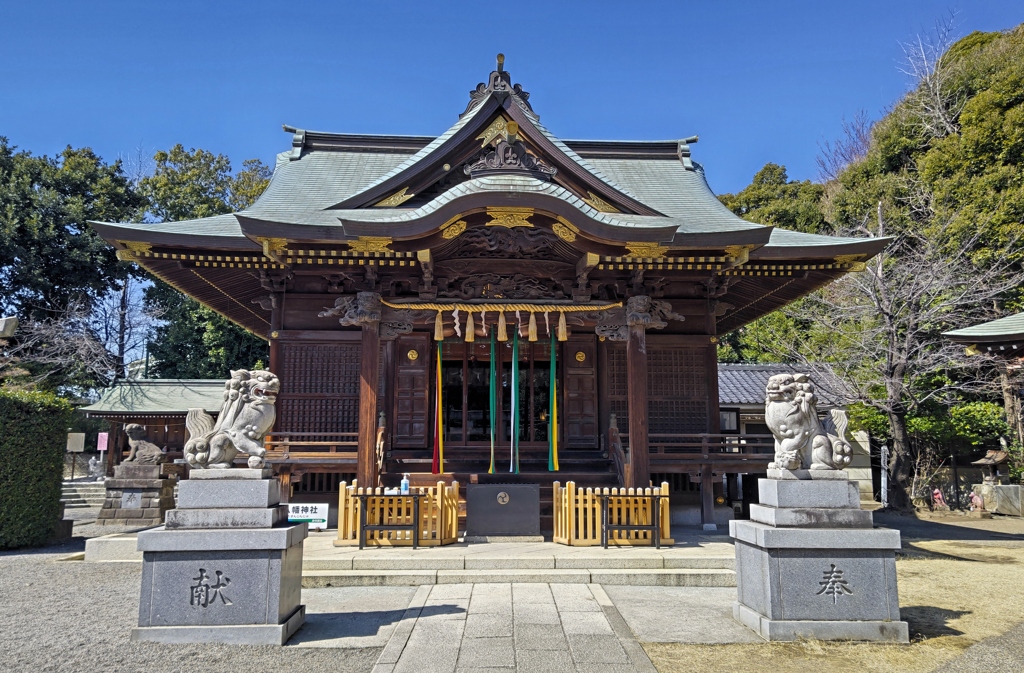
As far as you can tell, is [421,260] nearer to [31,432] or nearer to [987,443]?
[31,432]

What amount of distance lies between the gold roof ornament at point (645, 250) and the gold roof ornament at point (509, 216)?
1625 mm

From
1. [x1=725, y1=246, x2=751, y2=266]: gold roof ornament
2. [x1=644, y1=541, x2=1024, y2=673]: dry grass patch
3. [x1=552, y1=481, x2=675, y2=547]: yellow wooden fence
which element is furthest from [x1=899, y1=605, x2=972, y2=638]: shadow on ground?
[x1=725, y1=246, x2=751, y2=266]: gold roof ornament

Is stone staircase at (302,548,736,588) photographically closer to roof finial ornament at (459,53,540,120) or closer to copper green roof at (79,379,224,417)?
roof finial ornament at (459,53,540,120)

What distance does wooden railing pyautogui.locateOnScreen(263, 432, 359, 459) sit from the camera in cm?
1100

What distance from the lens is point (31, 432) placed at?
1090 centimetres

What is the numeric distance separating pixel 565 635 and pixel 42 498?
398 inches

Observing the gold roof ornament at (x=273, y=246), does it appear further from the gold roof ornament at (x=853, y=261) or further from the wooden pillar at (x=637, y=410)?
the gold roof ornament at (x=853, y=261)

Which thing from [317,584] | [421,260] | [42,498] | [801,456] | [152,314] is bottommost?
[317,584]

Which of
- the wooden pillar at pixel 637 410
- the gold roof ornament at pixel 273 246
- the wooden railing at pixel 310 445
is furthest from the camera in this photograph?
the wooden railing at pixel 310 445

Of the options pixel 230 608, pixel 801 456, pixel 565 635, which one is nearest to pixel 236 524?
pixel 230 608

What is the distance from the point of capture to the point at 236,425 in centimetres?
Answer: 600

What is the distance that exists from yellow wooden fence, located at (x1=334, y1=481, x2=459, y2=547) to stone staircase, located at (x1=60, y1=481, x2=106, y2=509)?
48.7 ft

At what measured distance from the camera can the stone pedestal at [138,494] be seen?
46.3ft

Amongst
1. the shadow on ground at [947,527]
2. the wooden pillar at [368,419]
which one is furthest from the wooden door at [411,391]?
the shadow on ground at [947,527]
